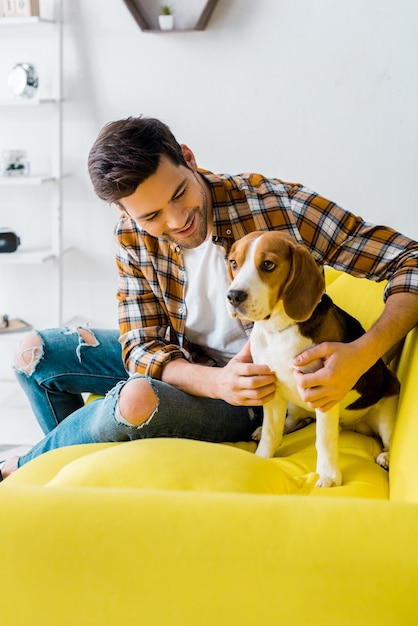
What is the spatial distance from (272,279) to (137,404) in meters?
0.45

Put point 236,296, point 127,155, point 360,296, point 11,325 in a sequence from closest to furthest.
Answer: point 236,296 < point 127,155 < point 360,296 < point 11,325

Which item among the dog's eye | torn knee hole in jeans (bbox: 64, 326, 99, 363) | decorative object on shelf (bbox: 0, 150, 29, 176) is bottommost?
torn knee hole in jeans (bbox: 64, 326, 99, 363)

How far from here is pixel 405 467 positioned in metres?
1.42

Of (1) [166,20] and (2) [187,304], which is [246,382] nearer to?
(2) [187,304]

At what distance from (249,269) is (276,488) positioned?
16.1 inches

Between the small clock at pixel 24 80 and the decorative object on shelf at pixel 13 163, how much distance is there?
235 mm

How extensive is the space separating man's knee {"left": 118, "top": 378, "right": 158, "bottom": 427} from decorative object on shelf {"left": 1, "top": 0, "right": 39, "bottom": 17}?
6.58ft

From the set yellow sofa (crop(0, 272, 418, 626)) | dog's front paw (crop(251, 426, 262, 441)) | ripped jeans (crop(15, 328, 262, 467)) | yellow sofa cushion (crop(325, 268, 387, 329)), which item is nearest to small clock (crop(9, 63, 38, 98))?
ripped jeans (crop(15, 328, 262, 467))

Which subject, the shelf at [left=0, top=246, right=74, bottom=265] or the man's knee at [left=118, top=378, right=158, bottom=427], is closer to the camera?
the man's knee at [left=118, top=378, right=158, bottom=427]

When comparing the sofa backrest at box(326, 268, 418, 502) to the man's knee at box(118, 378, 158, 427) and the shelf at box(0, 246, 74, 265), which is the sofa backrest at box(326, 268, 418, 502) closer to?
the man's knee at box(118, 378, 158, 427)

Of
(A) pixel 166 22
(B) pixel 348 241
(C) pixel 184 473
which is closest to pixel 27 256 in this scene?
(A) pixel 166 22

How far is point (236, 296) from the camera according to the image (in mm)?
1422

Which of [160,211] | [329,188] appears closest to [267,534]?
[160,211]

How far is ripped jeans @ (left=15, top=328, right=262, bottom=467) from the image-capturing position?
174 centimetres
